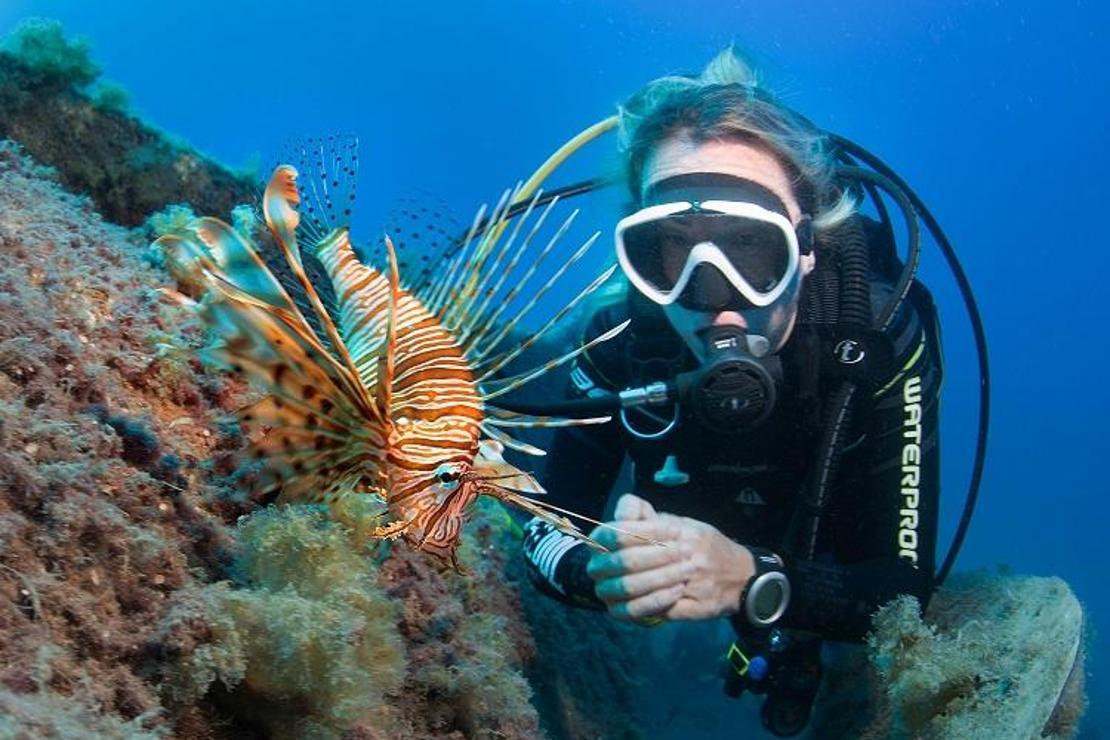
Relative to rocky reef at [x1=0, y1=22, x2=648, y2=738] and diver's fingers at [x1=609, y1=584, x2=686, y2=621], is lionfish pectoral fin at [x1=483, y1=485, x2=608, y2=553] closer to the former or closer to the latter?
rocky reef at [x1=0, y1=22, x2=648, y2=738]

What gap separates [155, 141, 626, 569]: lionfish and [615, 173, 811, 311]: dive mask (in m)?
1.33

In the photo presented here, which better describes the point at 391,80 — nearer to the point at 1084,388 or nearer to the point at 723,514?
the point at 1084,388

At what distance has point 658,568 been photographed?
274 centimetres

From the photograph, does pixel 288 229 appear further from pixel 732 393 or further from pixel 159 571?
pixel 732 393

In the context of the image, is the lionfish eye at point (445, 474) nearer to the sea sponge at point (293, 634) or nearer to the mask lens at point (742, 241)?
the sea sponge at point (293, 634)

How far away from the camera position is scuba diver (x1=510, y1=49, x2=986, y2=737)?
130 inches

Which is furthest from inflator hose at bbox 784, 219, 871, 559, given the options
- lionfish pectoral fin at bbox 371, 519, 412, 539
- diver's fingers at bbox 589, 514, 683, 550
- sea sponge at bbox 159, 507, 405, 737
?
lionfish pectoral fin at bbox 371, 519, 412, 539

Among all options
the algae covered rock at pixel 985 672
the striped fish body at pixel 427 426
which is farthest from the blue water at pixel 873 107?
the striped fish body at pixel 427 426

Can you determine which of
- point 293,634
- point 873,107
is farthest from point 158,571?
point 873,107

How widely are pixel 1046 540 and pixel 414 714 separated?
1720 inches

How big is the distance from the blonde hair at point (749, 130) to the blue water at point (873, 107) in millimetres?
33305

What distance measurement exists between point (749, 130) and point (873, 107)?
83.6m

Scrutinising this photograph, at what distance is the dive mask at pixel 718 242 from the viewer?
3.44 meters

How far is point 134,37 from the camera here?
85688 millimetres
